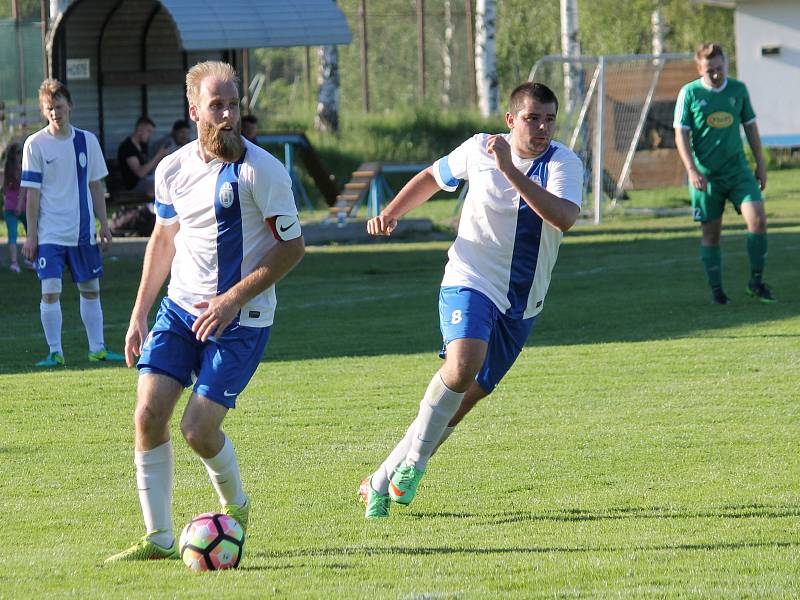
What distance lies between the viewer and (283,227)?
564cm

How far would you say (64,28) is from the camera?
2352 cm

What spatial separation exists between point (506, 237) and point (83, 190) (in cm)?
583

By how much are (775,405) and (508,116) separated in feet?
10.3

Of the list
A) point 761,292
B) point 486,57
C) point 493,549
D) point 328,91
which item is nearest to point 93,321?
point 761,292

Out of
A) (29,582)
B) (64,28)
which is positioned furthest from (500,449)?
(64,28)

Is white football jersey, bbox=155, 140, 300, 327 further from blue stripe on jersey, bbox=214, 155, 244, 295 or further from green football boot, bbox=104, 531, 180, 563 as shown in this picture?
green football boot, bbox=104, 531, 180, 563

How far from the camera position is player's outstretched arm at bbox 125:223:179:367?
19.5 ft

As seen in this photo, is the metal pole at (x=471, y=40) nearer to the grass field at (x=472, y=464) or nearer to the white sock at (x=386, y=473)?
the grass field at (x=472, y=464)

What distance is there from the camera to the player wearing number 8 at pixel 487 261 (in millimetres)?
6383

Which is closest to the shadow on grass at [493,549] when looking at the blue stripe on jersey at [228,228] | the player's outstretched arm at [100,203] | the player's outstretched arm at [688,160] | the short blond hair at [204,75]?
the blue stripe on jersey at [228,228]

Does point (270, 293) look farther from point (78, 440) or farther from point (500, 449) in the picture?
point (78, 440)

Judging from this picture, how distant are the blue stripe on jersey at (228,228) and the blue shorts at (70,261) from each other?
605 cm

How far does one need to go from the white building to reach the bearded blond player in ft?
108

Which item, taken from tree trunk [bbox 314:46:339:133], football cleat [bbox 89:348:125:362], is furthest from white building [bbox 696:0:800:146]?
football cleat [bbox 89:348:125:362]
